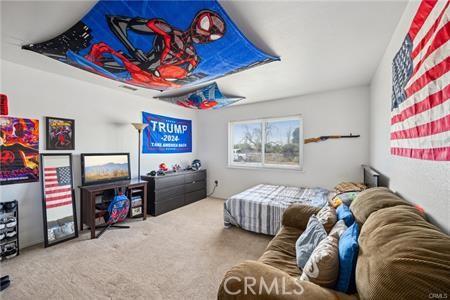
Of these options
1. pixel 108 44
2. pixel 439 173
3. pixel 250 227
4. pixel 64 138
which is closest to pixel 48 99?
pixel 64 138

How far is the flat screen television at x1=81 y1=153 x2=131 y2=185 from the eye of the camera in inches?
114

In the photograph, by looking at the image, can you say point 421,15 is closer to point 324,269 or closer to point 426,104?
point 426,104

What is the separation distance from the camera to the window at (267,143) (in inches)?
A: 157

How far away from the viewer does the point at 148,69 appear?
2.21m

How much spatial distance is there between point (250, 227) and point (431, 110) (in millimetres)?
2380

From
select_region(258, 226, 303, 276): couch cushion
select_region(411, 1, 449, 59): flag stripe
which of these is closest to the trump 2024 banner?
select_region(258, 226, 303, 276): couch cushion

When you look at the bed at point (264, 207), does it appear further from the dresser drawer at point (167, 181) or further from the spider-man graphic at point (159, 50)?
the spider-man graphic at point (159, 50)

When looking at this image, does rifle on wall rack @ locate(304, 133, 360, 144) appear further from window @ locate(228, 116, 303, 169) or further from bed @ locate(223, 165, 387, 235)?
bed @ locate(223, 165, 387, 235)

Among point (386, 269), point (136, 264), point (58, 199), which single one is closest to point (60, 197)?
point (58, 199)

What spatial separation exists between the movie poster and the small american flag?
156 millimetres

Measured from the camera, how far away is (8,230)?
84.2 inches

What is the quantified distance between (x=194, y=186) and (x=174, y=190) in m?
0.64

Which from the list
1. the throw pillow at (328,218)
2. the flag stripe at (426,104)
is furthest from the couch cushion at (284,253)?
the flag stripe at (426,104)

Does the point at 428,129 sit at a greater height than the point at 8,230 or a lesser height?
greater
